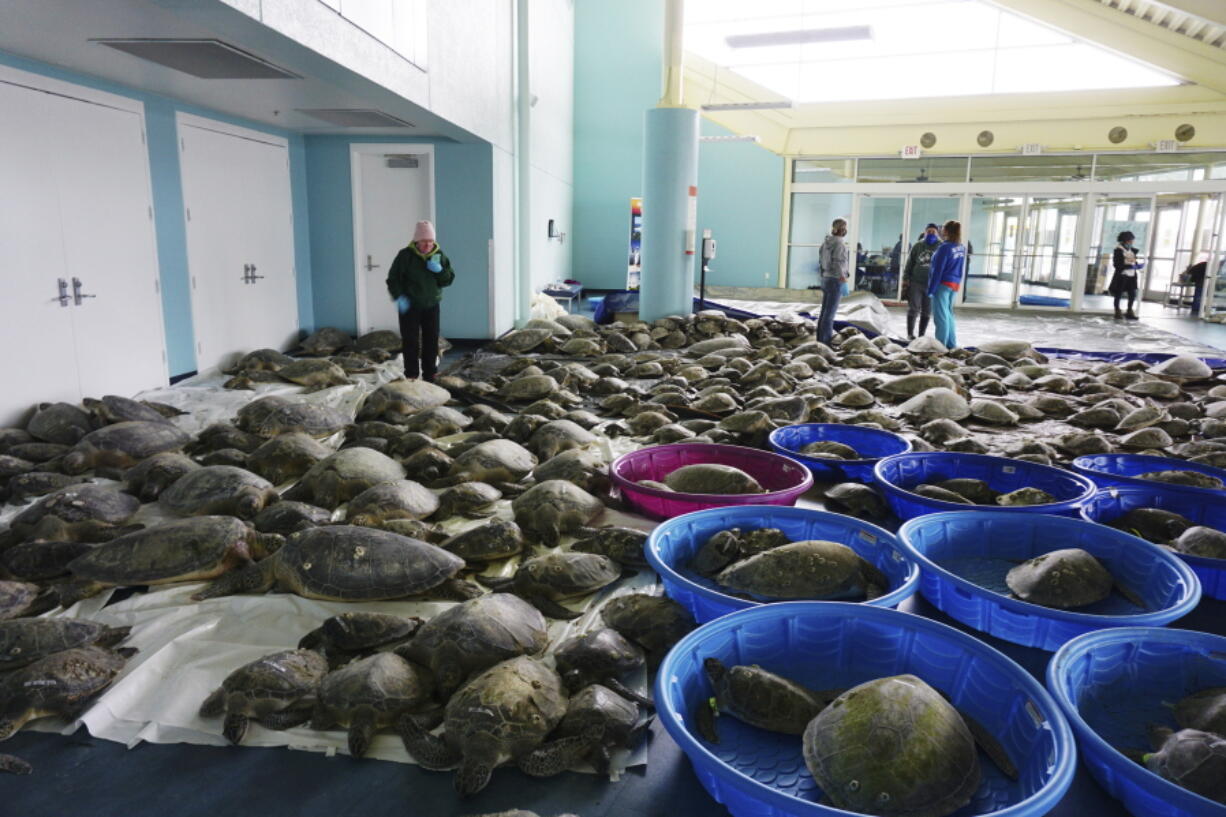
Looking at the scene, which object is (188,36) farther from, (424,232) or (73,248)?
(424,232)

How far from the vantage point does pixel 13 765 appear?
217 centimetres

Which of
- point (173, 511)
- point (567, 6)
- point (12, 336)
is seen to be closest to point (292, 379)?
point (12, 336)

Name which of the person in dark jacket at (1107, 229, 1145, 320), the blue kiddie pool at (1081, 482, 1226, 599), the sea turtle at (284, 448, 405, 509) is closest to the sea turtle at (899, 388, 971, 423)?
the blue kiddie pool at (1081, 482, 1226, 599)

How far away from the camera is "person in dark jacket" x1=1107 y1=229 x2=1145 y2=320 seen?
13.3 metres

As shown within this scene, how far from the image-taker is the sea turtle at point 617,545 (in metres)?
3.44

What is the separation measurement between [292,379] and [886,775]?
6662 mm

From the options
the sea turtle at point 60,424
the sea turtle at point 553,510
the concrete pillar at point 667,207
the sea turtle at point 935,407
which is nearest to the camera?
the sea turtle at point 553,510

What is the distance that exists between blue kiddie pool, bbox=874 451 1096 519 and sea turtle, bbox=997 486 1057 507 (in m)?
0.07

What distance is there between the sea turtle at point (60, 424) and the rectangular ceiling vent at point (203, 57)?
8.03 ft

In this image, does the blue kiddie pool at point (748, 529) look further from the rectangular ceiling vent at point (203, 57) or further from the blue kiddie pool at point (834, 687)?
the rectangular ceiling vent at point (203, 57)

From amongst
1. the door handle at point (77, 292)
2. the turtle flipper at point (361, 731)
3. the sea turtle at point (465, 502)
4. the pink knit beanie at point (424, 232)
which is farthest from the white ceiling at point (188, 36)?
the turtle flipper at point (361, 731)

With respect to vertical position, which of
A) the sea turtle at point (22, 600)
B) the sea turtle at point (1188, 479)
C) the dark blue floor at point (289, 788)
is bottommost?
the dark blue floor at point (289, 788)

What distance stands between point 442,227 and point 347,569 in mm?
7237

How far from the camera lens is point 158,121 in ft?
22.5
